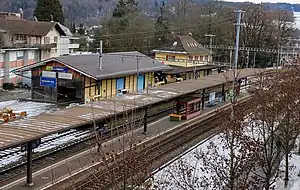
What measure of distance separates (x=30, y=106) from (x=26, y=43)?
46.6ft

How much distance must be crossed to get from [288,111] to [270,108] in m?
0.90

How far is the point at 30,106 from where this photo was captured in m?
27.6

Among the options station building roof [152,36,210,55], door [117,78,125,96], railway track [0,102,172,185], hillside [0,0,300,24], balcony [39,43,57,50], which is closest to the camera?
railway track [0,102,172,185]

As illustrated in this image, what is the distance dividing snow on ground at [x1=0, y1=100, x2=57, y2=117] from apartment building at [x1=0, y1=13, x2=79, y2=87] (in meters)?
7.22

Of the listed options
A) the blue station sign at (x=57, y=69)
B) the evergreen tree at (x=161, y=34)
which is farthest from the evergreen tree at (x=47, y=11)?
the blue station sign at (x=57, y=69)

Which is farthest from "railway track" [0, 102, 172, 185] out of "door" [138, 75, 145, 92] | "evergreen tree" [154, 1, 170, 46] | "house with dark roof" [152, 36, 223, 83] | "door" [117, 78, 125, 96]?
"evergreen tree" [154, 1, 170, 46]

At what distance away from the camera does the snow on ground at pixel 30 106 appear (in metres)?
25.9

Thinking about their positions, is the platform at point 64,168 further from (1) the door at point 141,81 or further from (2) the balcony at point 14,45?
(2) the balcony at point 14,45

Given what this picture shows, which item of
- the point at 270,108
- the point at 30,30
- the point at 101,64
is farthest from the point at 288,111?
the point at 30,30

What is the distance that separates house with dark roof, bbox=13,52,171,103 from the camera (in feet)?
89.5

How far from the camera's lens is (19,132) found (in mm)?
13586

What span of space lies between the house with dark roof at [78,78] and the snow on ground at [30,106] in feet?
2.70

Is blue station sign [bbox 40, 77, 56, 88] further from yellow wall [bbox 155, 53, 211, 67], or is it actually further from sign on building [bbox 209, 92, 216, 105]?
yellow wall [bbox 155, 53, 211, 67]

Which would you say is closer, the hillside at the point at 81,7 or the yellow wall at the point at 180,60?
the yellow wall at the point at 180,60
